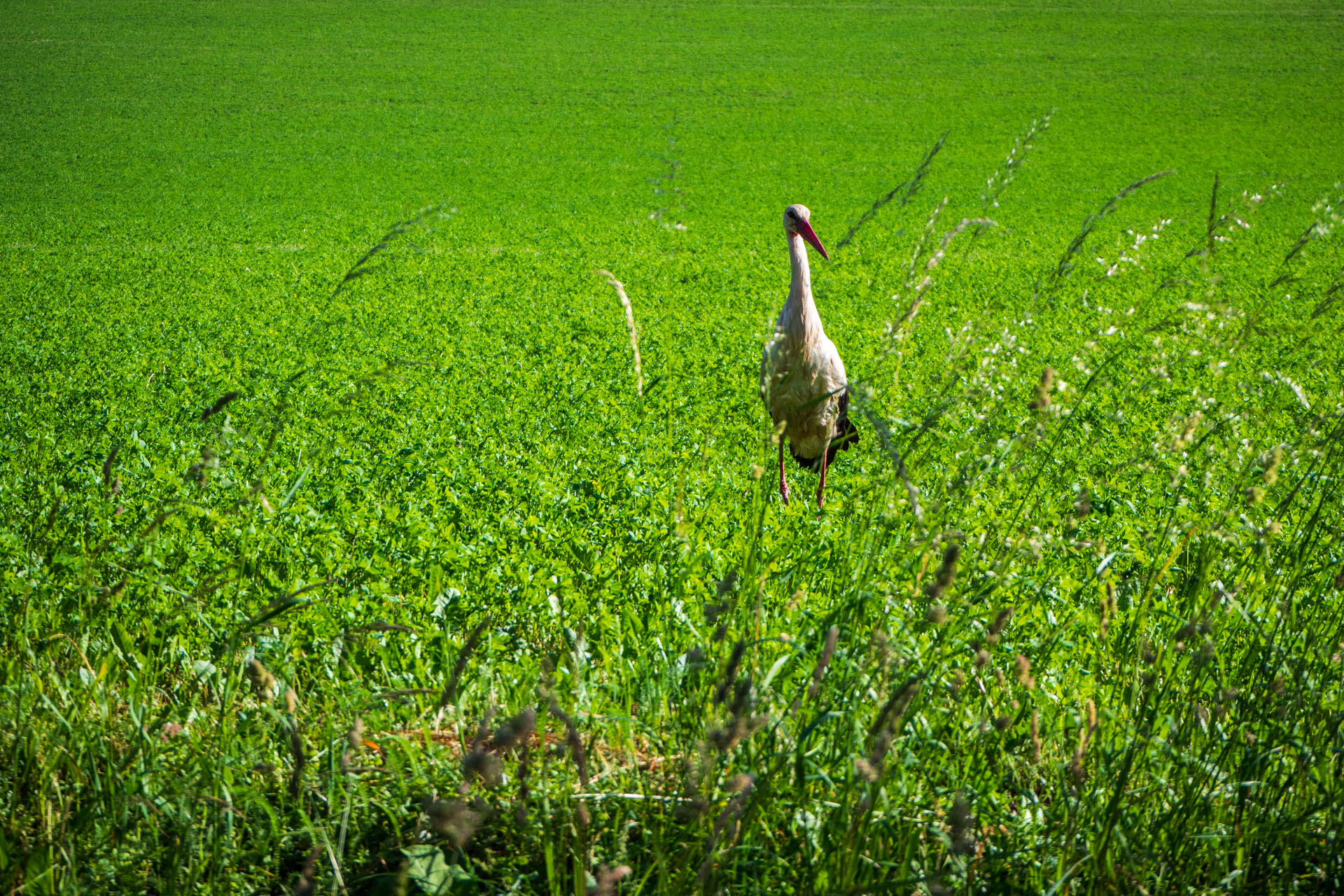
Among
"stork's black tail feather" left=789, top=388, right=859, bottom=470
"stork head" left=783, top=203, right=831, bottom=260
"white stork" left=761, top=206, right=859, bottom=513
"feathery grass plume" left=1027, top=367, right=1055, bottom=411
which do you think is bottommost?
"stork's black tail feather" left=789, top=388, right=859, bottom=470

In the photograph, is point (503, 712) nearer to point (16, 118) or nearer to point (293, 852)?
point (293, 852)

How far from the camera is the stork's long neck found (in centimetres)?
493

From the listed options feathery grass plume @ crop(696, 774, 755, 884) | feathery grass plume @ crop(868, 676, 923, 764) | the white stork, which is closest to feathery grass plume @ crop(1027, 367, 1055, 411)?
feathery grass plume @ crop(868, 676, 923, 764)

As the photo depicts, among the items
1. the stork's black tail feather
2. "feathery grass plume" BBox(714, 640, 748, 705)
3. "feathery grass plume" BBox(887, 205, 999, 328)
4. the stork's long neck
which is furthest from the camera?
the stork's black tail feather

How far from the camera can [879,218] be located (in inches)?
852

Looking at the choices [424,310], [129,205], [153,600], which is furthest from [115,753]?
[129,205]

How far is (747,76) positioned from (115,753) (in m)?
38.4

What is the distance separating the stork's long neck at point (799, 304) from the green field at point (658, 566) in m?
0.43

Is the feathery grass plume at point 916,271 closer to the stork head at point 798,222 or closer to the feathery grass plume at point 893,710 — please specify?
the feathery grass plume at point 893,710

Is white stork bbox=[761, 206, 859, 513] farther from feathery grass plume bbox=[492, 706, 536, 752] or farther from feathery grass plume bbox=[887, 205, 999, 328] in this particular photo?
feathery grass plume bbox=[492, 706, 536, 752]

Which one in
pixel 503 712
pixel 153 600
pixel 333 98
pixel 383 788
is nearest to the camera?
pixel 383 788

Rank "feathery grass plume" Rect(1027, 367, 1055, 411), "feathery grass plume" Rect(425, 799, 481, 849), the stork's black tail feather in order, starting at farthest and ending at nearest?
the stork's black tail feather → "feathery grass plume" Rect(1027, 367, 1055, 411) → "feathery grass plume" Rect(425, 799, 481, 849)

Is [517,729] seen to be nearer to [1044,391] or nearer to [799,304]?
[1044,391]

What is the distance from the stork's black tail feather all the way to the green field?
0.16 m
